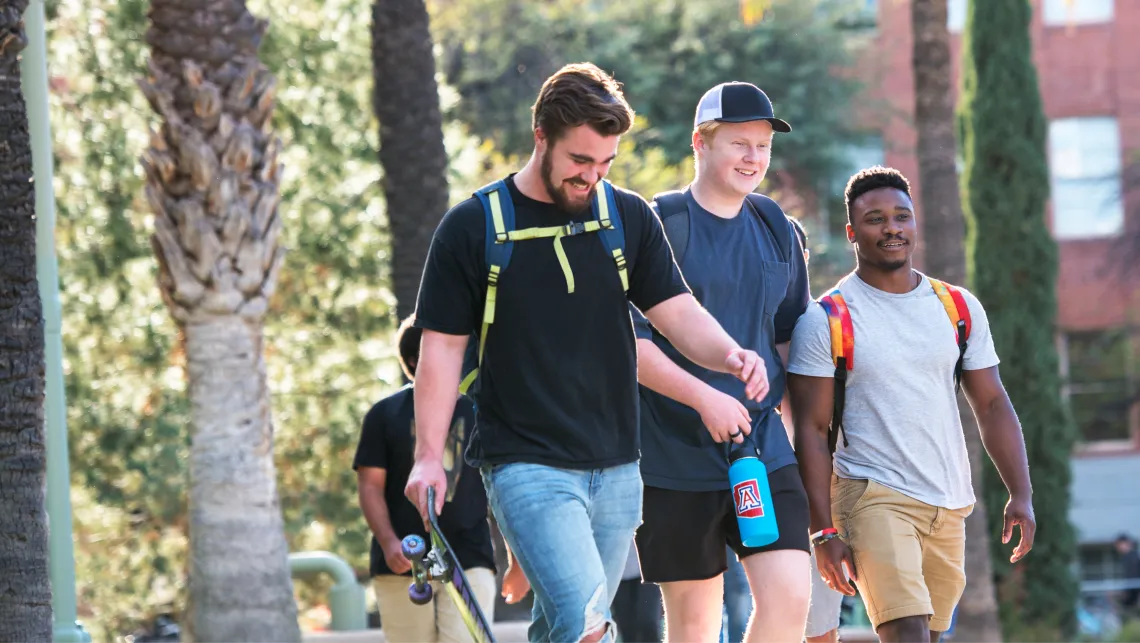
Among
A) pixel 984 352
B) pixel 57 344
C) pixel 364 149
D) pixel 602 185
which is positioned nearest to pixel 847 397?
pixel 984 352

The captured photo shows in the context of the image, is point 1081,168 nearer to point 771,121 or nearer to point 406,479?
point 406,479

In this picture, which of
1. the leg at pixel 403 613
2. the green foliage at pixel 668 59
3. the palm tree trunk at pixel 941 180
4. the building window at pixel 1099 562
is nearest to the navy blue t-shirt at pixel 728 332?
the leg at pixel 403 613

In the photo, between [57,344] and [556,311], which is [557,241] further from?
[57,344]

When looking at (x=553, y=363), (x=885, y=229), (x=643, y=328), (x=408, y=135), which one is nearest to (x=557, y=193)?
(x=553, y=363)

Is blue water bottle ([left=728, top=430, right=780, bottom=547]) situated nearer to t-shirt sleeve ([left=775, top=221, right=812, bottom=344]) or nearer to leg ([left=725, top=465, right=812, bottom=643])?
leg ([left=725, top=465, right=812, bottom=643])

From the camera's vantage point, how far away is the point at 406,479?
6918mm

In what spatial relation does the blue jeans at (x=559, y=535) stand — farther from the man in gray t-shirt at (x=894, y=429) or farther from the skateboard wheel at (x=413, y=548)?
the man in gray t-shirt at (x=894, y=429)

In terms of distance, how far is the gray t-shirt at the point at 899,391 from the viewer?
5602mm

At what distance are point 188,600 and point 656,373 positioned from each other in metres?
5.07

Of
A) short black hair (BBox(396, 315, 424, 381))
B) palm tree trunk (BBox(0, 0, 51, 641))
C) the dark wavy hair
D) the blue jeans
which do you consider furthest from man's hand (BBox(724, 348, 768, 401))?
palm tree trunk (BBox(0, 0, 51, 641))

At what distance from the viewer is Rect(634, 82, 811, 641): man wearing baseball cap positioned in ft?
17.3

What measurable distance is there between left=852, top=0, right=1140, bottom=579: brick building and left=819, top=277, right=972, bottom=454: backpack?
22367mm

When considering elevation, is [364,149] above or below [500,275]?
above

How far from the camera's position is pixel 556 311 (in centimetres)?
443
